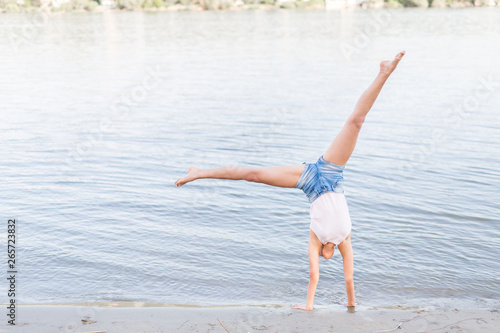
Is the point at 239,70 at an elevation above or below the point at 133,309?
below

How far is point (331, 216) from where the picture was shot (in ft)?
19.2

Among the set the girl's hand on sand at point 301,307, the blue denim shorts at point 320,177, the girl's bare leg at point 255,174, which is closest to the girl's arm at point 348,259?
the girl's hand on sand at point 301,307

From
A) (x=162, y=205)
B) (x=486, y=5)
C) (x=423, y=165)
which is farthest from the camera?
(x=486, y=5)

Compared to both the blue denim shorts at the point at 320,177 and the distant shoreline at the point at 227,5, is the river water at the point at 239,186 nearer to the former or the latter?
the blue denim shorts at the point at 320,177

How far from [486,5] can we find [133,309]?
10222 centimetres

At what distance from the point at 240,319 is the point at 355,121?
7.68 ft

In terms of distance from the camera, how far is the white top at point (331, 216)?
585 centimetres

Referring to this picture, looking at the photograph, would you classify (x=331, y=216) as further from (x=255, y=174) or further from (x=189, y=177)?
(x=189, y=177)

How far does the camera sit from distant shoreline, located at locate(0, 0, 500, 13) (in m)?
96.2

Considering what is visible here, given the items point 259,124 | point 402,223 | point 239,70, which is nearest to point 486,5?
point 239,70

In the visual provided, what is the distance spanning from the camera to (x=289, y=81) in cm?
2361

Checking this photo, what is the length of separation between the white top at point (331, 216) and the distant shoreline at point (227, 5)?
9535 cm

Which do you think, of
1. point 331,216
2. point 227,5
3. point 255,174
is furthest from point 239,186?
point 227,5

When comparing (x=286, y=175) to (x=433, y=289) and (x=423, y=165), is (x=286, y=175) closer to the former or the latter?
(x=433, y=289)
